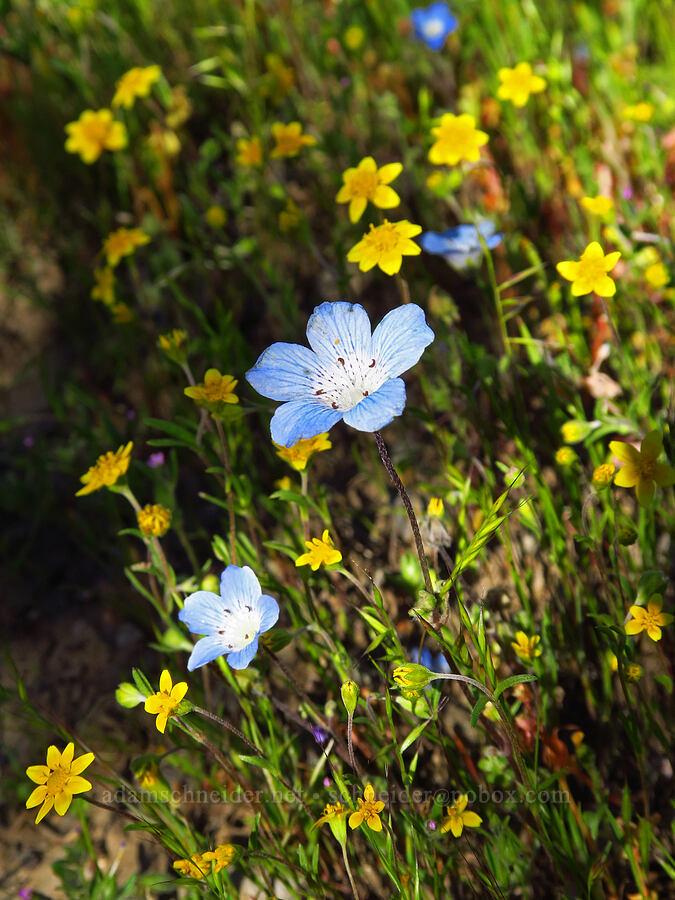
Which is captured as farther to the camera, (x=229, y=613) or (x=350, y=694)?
(x=229, y=613)

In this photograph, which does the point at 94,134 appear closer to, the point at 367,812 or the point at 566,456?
the point at 566,456

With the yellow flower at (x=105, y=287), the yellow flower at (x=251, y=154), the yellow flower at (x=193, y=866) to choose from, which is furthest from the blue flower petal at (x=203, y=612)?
the yellow flower at (x=251, y=154)

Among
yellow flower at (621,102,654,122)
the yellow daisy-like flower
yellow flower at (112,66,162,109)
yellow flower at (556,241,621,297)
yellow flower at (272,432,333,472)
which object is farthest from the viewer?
yellow flower at (112,66,162,109)

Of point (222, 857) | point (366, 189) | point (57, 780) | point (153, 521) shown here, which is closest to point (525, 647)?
point (222, 857)

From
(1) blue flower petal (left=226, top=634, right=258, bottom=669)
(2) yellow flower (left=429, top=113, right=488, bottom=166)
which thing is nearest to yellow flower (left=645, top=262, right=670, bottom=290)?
(2) yellow flower (left=429, top=113, right=488, bottom=166)

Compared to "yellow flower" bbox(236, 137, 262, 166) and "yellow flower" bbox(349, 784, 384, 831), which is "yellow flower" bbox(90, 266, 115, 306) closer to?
"yellow flower" bbox(236, 137, 262, 166)

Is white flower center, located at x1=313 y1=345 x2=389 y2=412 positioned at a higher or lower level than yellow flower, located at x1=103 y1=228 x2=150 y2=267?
lower

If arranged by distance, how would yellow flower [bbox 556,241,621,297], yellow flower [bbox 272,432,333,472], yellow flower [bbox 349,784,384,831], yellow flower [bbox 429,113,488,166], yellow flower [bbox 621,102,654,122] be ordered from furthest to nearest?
yellow flower [bbox 621,102,654,122] < yellow flower [bbox 429,113,488,166] < yellow flower [bbox 556,241,621,297] < yellow flower [bbox 272,432,333,472] < yellow flower [bbox 349,784,384,831]
